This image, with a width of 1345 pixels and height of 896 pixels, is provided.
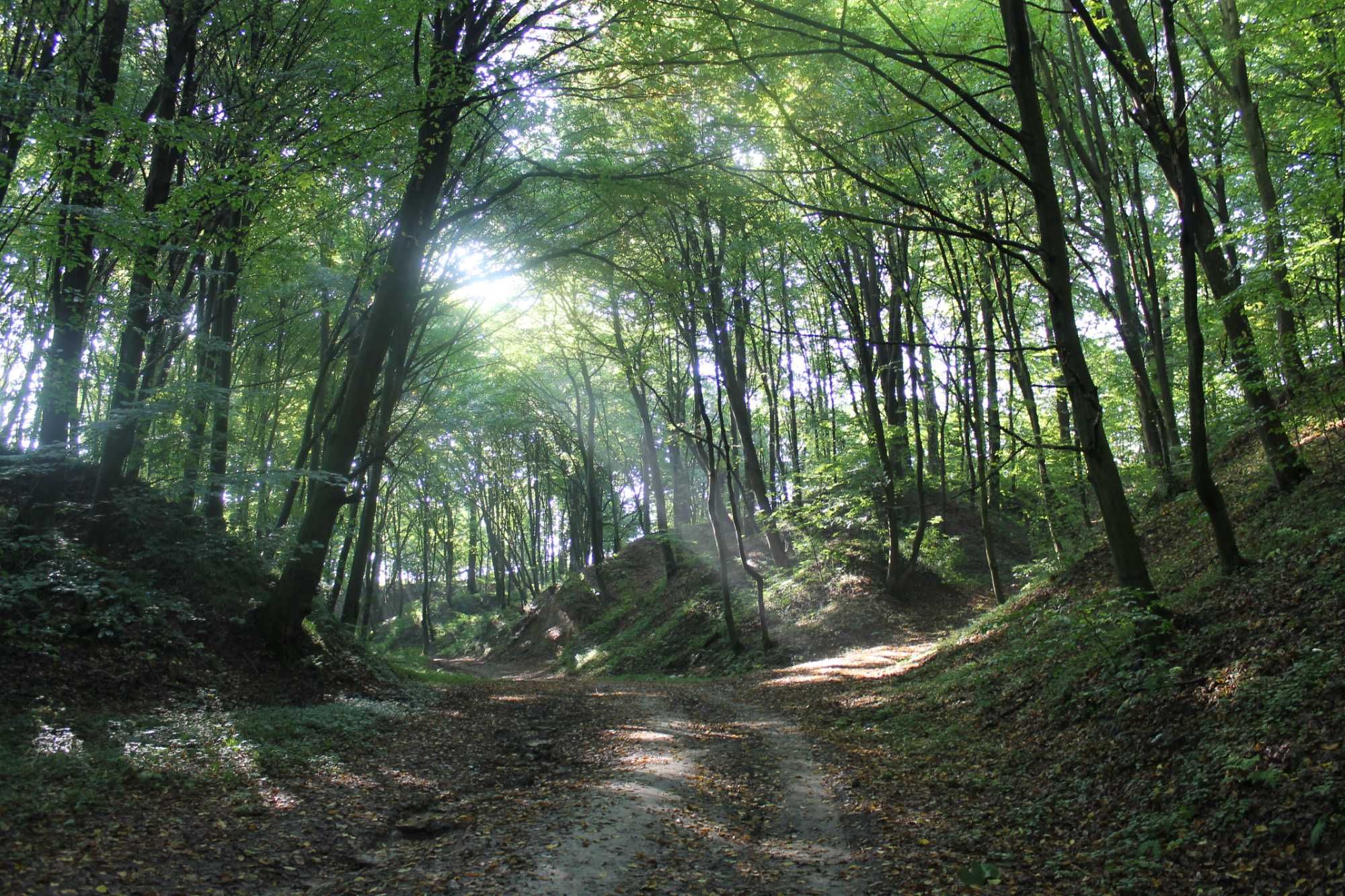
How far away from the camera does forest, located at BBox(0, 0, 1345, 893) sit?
16.8 feet

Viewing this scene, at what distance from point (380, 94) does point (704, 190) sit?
4700 mm

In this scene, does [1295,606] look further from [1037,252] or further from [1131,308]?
[1131,308]

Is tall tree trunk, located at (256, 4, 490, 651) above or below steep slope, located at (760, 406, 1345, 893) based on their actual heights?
above

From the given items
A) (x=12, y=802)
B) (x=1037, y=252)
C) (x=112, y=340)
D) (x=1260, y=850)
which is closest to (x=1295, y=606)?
(x=1260, y=850)

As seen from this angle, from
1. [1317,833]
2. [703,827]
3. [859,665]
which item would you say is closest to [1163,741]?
[1317,833]

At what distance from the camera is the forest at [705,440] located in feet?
16.8

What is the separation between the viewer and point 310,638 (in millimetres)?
11445

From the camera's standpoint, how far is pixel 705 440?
668 inches

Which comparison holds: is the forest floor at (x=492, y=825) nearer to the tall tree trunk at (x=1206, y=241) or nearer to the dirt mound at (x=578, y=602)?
the tall tree trunk at (x=1206, y=241)

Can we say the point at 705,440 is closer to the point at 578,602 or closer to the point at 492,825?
the point at 492,825

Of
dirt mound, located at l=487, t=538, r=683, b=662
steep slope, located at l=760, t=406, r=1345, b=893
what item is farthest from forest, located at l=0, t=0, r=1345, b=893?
dirt mound, located at l=487, t=538, r=683, b=662

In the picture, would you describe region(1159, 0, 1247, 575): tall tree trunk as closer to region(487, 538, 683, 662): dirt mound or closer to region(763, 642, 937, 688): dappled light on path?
region(763, 642, 937, 688): dappled light on path

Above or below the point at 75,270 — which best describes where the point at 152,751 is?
below

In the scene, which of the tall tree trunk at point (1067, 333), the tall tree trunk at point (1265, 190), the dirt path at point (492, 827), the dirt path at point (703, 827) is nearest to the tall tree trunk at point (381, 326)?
the dirt path at point (492, 827)
